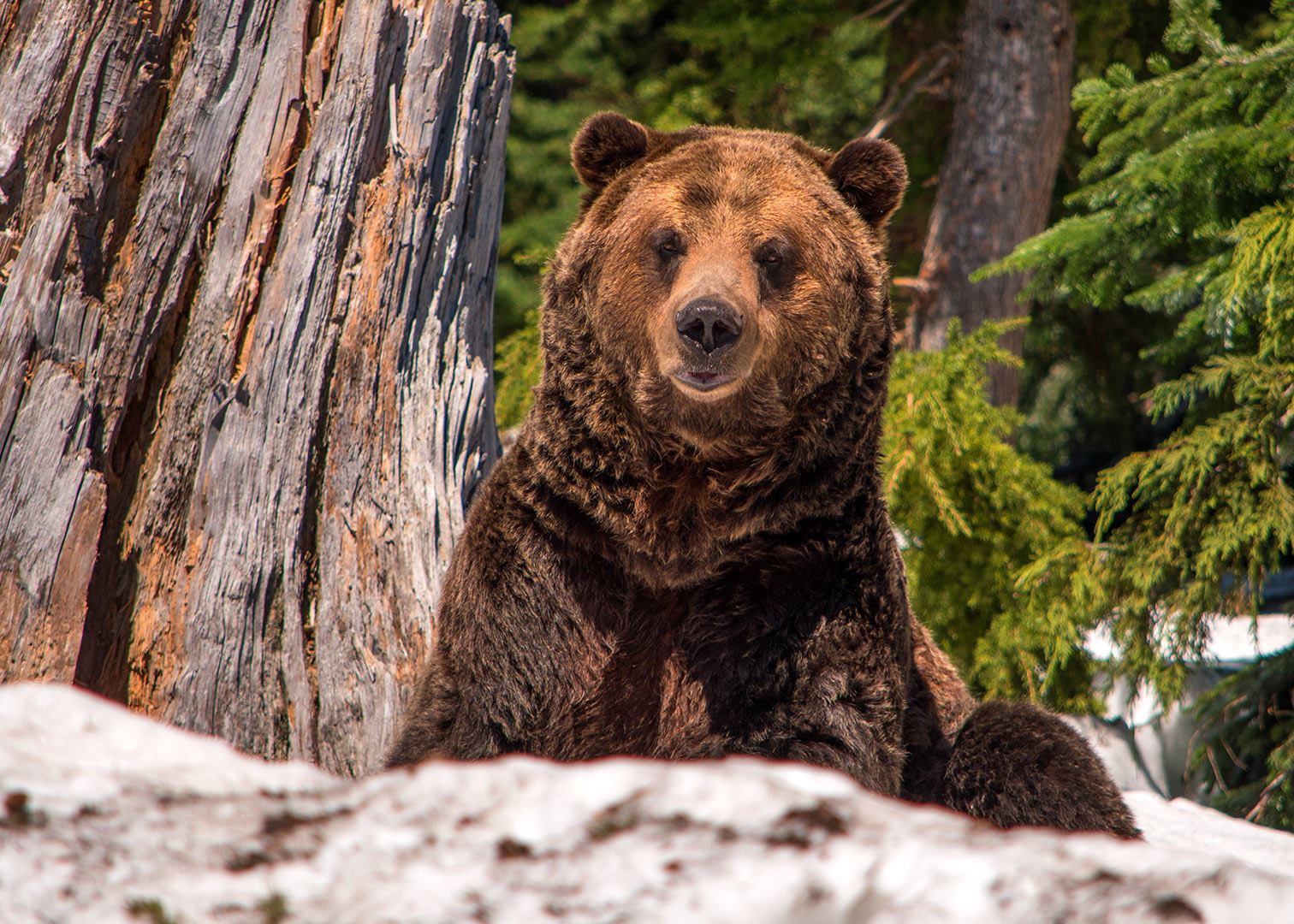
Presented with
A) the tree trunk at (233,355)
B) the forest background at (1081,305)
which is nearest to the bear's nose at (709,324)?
the tree trunk at (233,355)

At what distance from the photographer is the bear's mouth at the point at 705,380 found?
2.99 metres

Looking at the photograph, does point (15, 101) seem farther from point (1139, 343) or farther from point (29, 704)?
point (1139, 343)

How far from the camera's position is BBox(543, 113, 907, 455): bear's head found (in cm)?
308

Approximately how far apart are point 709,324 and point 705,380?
0.48ft

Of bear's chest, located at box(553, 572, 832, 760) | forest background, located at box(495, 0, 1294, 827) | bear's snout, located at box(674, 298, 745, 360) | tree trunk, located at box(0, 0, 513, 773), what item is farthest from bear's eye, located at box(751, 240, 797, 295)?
forest background, located at box(495, 0, 1294, 827)

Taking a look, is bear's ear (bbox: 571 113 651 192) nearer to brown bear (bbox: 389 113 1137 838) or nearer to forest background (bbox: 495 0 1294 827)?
brown bear (bbox: 389 113 1137 838)

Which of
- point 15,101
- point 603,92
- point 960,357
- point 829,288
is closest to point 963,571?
point 960,357

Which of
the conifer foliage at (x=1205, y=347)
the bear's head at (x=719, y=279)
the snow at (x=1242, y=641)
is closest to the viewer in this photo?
the bear's head at (x=719, y=279)

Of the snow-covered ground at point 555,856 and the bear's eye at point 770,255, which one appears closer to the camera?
the snow-covered ground at point 555,856

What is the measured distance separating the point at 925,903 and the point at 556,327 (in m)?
2.33

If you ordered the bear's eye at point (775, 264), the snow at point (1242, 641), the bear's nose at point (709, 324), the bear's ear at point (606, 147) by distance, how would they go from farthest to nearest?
the snow at point (1242, 641)
the bear's ear at point (606, 147)
the bear's eye at point (775, 264)
the bear's nose at point (709, 324)

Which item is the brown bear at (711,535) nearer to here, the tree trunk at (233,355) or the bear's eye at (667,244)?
the bear's eye at (667,244)

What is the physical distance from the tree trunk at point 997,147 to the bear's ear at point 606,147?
4108 mm

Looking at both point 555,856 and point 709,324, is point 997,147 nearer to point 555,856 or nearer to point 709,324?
point 709,324
